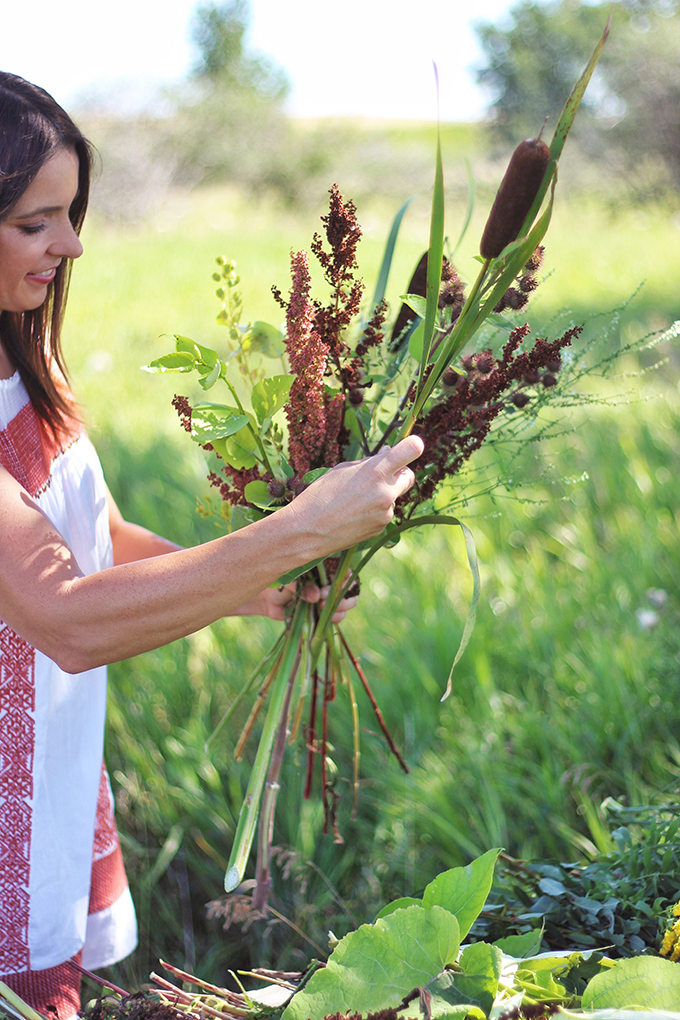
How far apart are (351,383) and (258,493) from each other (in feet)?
0.65

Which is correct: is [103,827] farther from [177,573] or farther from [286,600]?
[177,573]

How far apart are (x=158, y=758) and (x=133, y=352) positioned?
164 inches

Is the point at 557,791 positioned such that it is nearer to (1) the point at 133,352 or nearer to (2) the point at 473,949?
(2) the point at 473,949

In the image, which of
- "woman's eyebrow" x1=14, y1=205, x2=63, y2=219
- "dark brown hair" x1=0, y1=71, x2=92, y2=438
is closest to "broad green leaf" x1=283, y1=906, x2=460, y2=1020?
"dark brown hair" x1=0, y1=71, x2=92, y2=438

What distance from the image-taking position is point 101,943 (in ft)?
4.70

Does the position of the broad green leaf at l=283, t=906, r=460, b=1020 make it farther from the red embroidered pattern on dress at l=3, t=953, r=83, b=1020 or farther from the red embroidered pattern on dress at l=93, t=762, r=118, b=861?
the red embroidered pattern on dress at l=93, t=762, r=118, b=861

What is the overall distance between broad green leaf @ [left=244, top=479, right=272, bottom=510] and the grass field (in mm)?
349

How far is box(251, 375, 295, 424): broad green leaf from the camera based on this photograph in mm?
974

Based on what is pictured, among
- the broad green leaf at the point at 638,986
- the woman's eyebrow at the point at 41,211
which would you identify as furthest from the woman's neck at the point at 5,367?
the broad green leaf at the point at 638,986

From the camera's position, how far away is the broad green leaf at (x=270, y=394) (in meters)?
0.97

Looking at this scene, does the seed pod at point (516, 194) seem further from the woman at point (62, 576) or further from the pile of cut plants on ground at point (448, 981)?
the pile of cut plants on ground at point (448, 981)

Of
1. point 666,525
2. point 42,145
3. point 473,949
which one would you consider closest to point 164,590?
point 473,949

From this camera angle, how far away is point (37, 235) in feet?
3.78

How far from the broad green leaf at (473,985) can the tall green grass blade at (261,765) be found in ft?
1.24
